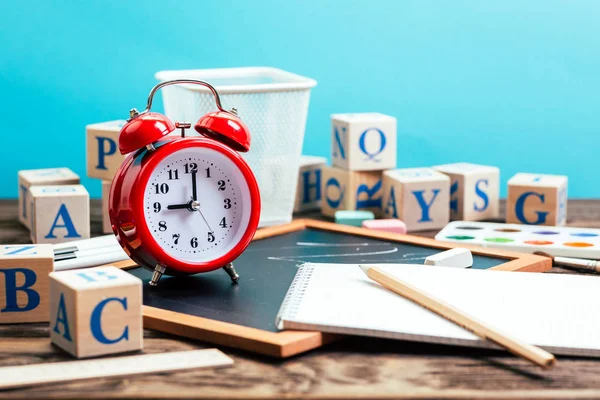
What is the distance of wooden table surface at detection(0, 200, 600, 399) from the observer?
96 centimetres

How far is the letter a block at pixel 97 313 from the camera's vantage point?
105 centimetres

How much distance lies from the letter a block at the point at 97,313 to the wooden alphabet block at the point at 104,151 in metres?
0.74

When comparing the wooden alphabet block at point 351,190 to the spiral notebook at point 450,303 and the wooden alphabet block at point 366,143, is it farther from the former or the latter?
the spiral notebook at point 450,303

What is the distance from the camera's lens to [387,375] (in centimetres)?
101

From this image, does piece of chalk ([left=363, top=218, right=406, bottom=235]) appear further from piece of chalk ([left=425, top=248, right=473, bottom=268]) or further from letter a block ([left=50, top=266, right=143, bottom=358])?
letter a block ([left=50, top=266, right=143, bottom=358])

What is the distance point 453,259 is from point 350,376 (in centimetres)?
46

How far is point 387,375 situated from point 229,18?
4.69ft

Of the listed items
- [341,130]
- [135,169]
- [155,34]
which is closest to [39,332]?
[135,169]

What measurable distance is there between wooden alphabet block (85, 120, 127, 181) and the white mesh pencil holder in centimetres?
12

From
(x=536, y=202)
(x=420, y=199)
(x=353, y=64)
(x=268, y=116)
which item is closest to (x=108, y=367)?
(x=268, y=116)

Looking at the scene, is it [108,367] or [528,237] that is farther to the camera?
[528,237]

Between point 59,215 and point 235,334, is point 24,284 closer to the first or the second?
point 235,334

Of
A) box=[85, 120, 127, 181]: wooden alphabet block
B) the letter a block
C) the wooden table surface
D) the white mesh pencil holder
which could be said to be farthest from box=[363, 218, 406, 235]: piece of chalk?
the letter a block

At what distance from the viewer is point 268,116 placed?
1726mm
